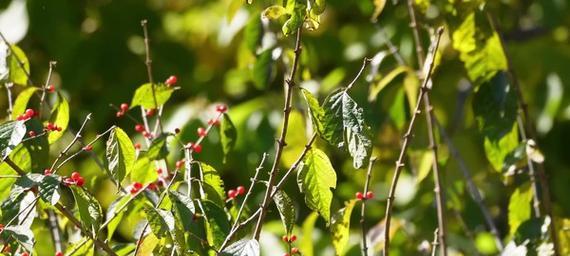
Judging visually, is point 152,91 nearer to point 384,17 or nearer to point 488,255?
point 488,255

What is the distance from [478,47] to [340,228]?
592 mm

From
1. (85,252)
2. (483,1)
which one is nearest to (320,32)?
(483,1)

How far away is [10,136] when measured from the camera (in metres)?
1.61

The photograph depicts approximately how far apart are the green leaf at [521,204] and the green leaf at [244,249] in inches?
34.9

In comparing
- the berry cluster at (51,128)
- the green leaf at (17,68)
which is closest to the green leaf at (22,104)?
the green leaf at (17,68)

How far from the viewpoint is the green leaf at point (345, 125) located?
1.61 m

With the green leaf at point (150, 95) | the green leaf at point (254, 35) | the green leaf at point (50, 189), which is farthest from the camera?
the green leaf at point (254, 35)

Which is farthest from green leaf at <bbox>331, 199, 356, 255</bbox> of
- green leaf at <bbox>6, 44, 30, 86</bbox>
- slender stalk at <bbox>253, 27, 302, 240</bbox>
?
green leaf at <bbox>6, 44, 30, 86</bbox>

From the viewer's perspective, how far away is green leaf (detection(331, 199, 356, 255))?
191cm

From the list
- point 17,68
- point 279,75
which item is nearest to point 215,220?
point 17,68

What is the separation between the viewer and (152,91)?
1.99 metres

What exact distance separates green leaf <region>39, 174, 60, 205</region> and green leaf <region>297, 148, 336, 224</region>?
1.20 ft

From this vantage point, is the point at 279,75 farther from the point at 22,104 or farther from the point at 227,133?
the point at 22,104

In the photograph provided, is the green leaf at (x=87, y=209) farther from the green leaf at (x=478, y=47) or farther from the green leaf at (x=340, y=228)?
the green leaf at (x=478, y=47)
